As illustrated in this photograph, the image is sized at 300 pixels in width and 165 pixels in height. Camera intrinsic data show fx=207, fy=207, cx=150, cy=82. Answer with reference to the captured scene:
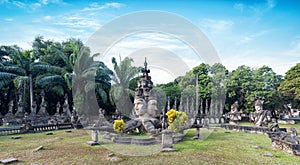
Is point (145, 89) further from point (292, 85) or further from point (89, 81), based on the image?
point (292, 85)

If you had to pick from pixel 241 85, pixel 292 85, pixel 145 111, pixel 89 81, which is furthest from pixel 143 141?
pixel 292 85

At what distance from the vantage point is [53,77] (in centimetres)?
2525

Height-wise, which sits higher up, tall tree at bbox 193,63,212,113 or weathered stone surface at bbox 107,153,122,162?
tall tree at bbox 193,63,212,113

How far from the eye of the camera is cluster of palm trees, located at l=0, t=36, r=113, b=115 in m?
24.8

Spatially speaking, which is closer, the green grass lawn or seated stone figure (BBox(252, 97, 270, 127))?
the green grass lawn

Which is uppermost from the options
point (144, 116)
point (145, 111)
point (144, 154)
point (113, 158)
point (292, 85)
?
point (292, 85)

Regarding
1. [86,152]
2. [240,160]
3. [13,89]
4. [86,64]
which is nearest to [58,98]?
[13,89]

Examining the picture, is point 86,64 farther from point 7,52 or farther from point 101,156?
point 101,156

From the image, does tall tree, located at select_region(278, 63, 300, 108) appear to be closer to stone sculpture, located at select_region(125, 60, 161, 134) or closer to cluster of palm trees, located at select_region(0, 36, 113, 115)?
stone sculpture, located at select_region(125, 60, 161, 134)

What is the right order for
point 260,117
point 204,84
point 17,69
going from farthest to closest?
point 204,84, point 17,69, point 260,117

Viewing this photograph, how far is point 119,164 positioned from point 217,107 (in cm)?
2675

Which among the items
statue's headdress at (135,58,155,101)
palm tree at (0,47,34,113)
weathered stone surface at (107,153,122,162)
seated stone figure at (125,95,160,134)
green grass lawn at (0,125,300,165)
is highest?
palm tree at (0,47,34,113)

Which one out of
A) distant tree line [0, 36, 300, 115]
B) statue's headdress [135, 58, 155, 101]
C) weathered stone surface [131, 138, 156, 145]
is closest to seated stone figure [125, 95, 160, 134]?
statue's headdress [135, 58, 155, 101]

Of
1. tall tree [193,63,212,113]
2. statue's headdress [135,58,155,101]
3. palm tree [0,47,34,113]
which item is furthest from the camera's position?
tall tree [193,63,212,113]
